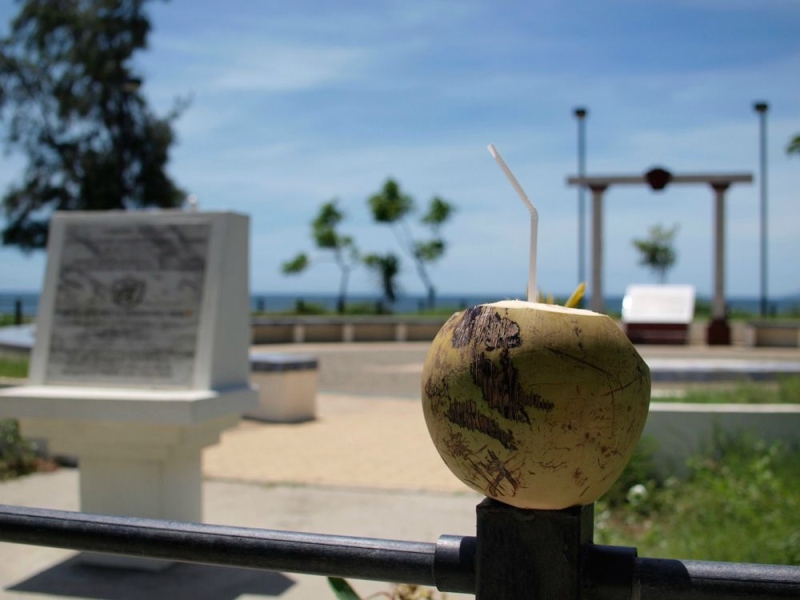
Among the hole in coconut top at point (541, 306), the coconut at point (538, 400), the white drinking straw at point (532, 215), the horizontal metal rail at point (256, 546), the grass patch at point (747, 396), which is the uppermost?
the white drinking straw at point (532, 215)

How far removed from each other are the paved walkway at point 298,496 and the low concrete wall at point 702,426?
64.4 inches

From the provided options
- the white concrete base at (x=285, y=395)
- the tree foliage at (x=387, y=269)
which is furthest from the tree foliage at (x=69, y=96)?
the white concrete base at (x=285, y=395)

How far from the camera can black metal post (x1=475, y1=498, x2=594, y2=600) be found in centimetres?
114

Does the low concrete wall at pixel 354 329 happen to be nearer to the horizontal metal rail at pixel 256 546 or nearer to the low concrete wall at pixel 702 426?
the low concrete wall at pixel 702 426

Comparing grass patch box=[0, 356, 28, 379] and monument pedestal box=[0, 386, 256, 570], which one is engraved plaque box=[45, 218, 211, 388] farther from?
grass patch box=[0, 356, 28, 379]

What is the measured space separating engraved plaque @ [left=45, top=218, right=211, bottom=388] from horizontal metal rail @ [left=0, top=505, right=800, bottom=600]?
382cm

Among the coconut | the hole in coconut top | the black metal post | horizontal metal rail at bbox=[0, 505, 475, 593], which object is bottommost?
horizontal metal rail at bbox=[0, 505, 475, 593]

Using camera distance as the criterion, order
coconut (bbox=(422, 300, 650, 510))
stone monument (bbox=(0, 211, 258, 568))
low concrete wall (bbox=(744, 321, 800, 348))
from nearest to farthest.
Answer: coconut (bbox=(422, 300, 650, 510)) < stone monument (bbox=(0, 211, 258, 568)) < low concrete wall (bbox=(744, 321, 800, 348))

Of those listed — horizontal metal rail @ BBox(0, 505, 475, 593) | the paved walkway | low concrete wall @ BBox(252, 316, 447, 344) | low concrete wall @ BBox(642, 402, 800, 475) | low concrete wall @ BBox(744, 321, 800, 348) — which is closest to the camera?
horizontal metal rail @ BBox(0, 505, 475, 593)

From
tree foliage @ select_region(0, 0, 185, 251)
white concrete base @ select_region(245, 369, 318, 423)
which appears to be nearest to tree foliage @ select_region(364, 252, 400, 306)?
tree foliage @ select_region(0, 0, 185, 251)

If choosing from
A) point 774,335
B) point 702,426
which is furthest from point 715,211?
point 702,426

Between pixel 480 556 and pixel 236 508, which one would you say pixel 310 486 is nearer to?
pixel 236 508

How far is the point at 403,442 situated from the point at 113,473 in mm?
4713

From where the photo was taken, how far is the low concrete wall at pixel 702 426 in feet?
21.4
